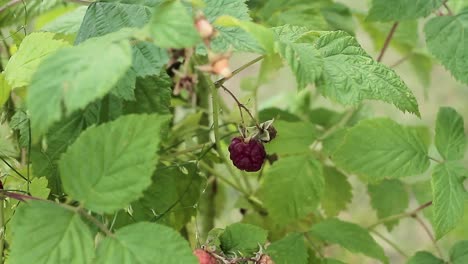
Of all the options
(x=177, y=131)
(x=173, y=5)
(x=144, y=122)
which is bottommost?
(x=177, y=131)

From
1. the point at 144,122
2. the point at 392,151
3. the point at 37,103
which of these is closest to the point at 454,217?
the point at 392,151

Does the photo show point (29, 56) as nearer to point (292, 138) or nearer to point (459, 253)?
point (292, 138)

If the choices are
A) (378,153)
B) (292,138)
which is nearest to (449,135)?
(378,153)

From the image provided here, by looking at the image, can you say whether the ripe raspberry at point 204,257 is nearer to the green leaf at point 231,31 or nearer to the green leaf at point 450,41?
the green leaf at point 231,31

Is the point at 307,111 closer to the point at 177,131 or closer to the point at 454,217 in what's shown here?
the point at 177,131

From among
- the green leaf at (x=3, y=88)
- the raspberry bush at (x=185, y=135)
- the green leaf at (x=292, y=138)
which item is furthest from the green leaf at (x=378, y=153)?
the green leaf at (x=3, y=88)

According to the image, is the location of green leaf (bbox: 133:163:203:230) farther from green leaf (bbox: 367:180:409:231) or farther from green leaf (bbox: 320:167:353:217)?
green leaf (bbox: 367:180:409:231)
